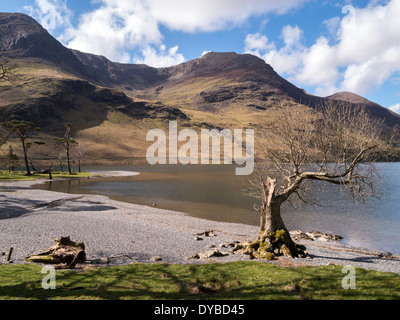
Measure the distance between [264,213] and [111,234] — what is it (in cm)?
1294

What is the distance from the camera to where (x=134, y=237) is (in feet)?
→ 72.7

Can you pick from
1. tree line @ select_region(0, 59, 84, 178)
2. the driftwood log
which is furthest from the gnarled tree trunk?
tree line @ select_region(0, 59, 84, 178)

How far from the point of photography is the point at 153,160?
198375 mm

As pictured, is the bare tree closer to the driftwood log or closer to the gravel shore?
the gravel shore

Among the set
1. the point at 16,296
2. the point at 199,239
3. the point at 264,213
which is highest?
the point at 264,213

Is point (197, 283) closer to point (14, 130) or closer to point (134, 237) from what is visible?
point (134, 237)

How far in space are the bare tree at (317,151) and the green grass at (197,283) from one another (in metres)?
4.24

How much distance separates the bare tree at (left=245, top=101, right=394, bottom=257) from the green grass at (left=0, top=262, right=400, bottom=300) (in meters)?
4.24

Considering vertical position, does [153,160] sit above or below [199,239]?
above

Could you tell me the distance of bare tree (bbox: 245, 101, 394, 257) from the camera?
56.0 feet
